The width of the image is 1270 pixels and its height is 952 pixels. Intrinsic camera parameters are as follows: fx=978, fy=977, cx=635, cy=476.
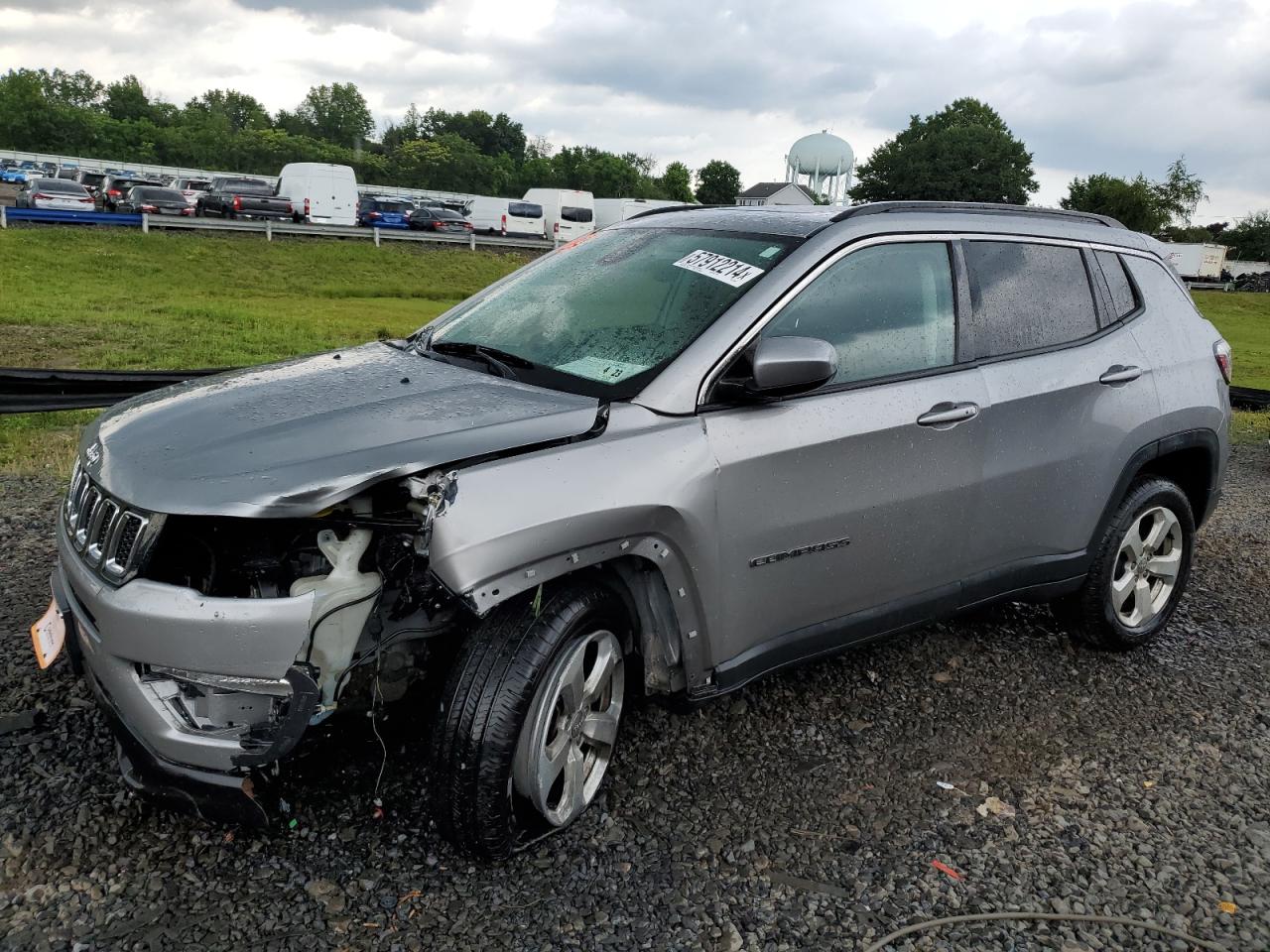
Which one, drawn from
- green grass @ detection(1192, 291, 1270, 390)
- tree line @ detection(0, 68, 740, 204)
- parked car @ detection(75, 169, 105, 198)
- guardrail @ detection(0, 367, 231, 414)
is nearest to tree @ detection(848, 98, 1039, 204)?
tree line @ detection(0, 68, 740, 204)

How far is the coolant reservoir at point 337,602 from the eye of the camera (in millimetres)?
2393

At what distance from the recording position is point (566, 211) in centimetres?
4159

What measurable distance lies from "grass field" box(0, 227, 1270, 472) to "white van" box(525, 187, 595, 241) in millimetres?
8070

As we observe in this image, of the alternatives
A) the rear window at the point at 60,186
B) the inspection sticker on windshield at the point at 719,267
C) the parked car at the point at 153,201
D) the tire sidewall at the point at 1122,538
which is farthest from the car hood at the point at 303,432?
the parked car at the point at 153,201

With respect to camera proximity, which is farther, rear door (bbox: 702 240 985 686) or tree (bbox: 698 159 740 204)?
tree (bbox: 698 159 740 204)

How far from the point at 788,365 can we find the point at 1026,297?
1.47 metres

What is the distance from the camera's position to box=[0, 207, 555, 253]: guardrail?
84.6 ft

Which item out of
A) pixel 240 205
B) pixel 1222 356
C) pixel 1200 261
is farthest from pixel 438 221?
pixel 1200 261

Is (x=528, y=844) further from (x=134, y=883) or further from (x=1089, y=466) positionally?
(x=1089, y=466)

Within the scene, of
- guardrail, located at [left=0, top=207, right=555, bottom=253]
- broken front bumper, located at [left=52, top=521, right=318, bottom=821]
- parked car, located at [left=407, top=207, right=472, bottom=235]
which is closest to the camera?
broken front bumper, located at [left=52, top=521, right=318, bottom=821]

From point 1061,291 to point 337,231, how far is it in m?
29.5

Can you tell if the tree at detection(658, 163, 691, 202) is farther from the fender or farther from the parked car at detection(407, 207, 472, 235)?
the fender

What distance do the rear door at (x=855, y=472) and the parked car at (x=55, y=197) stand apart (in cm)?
3107

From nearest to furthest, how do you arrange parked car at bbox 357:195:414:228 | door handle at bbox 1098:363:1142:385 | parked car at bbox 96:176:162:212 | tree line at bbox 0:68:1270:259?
Answer: door handle at bbox 1098:363:1142:385, parked car at bbox 96:176:162:212, parked car at bbox 357:195:414:228, tree line at bbox 0:68:1270:259
